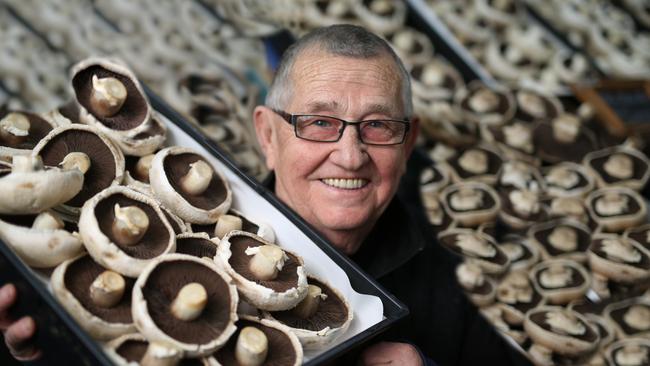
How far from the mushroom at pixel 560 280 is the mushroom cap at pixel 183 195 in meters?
1.78

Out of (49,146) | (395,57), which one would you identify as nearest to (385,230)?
(395,57)

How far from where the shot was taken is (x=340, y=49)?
2.19m

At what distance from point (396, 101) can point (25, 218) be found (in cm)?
118

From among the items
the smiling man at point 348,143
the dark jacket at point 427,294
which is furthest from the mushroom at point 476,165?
the smiling man at point 348,143

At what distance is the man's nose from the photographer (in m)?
2.11

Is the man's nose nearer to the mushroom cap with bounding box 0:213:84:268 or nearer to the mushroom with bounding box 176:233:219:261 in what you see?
the mushroom with bounding box 176:233:219:261

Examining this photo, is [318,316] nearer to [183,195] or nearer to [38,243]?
[183,195]

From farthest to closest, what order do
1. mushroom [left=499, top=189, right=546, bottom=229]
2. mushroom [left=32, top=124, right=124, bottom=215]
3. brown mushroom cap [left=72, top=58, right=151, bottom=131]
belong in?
1. mushroom [left=499, top=189, right=546, bottom=229]
2. brown mushroom cap [left=72, top=58, right=151, bottom=131]
3. mushroom [left=32, top=124, right=124, bottom=215]

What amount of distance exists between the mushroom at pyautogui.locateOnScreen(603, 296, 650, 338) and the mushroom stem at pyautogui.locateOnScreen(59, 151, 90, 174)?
2.36m

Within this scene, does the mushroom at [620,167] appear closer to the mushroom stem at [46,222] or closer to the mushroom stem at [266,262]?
the mushroom stem at [266,262]

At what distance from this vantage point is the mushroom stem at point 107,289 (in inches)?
54.4

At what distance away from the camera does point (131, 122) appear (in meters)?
1.92

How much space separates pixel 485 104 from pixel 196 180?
2550 mm

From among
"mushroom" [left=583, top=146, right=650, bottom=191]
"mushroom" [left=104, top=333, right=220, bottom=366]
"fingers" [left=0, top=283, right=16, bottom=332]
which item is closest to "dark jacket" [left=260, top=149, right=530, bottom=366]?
"mushroom" [left=104, top=333, right=220, bottom=366]
